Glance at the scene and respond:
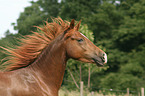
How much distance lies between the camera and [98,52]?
141 inches

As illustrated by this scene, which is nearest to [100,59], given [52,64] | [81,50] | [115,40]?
[81,50]

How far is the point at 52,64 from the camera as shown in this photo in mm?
3506

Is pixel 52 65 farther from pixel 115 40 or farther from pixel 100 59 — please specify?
A: pixel 115 40

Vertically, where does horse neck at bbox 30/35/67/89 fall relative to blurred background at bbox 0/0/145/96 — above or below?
below

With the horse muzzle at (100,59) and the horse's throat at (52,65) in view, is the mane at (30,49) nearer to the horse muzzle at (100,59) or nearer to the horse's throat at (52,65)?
the horse's throat at (52,65)

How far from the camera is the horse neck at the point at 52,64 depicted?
344 centimetres

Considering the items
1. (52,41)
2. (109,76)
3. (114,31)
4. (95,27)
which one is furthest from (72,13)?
(52,41)

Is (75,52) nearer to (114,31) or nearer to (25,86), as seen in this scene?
(25,86)

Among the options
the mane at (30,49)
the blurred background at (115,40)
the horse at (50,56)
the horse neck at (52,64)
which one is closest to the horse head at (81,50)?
the horse at (50,56)

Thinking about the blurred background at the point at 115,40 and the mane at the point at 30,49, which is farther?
the blurred background at the point at 115,40

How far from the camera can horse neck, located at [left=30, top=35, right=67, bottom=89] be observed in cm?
344

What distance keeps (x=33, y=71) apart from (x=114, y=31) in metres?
20.1

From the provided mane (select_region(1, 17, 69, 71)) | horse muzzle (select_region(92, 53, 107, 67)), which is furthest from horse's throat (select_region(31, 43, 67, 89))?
horse muzzle (select_region(92, 53, 107, 67))

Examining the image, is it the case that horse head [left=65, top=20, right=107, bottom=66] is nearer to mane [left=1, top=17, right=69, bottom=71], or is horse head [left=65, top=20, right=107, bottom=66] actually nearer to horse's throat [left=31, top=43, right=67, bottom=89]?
horse's throat [left=31, top=43, right=67, bottom=89]
